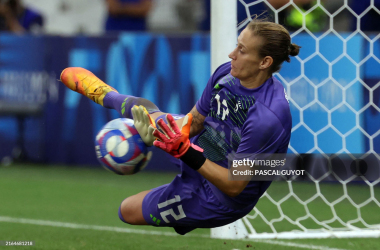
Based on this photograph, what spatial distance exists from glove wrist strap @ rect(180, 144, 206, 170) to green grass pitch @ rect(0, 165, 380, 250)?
1630 mm

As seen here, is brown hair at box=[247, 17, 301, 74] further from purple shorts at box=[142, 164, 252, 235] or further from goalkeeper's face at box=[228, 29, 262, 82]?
purple shorts at box=[142, 164, 252, 235]

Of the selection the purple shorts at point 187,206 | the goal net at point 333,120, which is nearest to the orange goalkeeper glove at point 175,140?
the purple shorts at point 187,206

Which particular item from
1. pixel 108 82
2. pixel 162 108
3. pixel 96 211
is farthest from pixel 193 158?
pixel 108 82

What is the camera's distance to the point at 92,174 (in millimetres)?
7793

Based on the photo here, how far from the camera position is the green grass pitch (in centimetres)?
469

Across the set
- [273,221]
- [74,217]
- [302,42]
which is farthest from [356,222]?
[74,217]

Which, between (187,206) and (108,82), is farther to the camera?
(108,82)

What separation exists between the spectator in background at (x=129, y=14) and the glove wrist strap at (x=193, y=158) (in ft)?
25.3

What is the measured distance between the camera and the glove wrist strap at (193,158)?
302cm

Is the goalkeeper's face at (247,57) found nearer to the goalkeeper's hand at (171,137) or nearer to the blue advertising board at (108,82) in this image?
the goalkeeper's hand at (171,137)

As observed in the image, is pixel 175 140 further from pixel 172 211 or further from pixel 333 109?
pixel 333 109

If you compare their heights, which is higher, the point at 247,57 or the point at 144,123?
the point at 247,57

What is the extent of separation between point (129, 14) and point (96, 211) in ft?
18.2

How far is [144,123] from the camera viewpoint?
3186 mm
